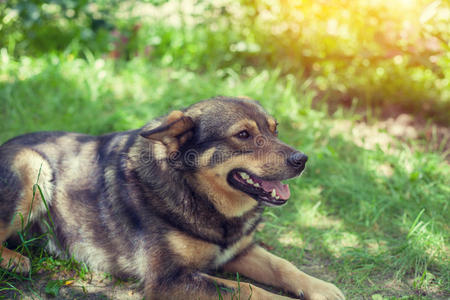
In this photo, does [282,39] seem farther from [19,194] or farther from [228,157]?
[19,194]

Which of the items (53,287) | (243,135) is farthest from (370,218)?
(53,287)

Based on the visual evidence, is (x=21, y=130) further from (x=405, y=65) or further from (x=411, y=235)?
(x=405, y=65)

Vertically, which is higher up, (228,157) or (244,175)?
(228,157)

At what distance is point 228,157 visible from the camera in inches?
122

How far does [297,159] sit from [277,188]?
32 cm

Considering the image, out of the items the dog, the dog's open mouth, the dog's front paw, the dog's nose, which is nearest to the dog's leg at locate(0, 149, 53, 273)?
the dog

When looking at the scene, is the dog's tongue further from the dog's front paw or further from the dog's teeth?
the dog's front paw

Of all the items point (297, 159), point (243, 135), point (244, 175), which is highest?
point (243, 135)

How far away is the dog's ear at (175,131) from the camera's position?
3.03 m

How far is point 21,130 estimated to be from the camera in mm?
5422

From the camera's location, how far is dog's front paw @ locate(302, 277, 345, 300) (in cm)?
302

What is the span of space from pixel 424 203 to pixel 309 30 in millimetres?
3195

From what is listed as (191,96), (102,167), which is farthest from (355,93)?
(102,167)

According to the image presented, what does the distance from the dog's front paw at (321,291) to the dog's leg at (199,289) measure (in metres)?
0.24
